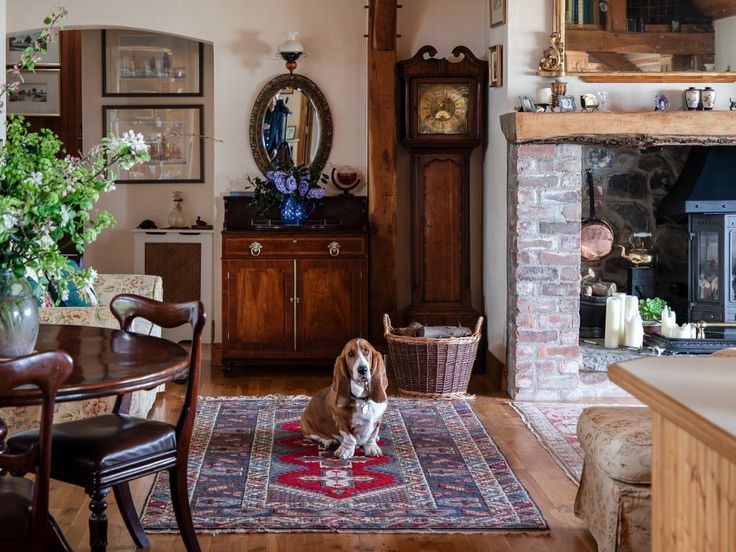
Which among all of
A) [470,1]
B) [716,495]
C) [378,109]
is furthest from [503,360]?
[716,495]

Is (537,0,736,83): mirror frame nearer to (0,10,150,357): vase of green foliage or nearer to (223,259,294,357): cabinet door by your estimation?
(223,259,294,357): cabinet door

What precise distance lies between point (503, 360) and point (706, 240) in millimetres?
1388

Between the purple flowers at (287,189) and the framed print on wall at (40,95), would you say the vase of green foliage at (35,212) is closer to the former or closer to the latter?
the purple flowers at (287,189)

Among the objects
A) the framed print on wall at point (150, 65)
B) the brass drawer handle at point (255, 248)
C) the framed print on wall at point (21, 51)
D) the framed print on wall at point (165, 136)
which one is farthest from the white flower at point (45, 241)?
the framed print on wall at point (21, 51)

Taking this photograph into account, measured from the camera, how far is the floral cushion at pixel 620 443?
3.04 meters

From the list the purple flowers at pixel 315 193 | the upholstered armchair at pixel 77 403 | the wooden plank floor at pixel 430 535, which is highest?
the purple flowers at pixel 315 193

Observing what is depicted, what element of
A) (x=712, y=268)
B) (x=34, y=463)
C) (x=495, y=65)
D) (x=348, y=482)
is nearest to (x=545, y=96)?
(x=495, y=65)

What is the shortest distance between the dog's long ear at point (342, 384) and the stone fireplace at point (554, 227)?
1.67m

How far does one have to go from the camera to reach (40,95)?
8078 mm

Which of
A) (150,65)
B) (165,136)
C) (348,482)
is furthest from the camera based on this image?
(165,136)

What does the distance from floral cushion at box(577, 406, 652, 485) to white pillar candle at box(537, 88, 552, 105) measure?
8.34ft

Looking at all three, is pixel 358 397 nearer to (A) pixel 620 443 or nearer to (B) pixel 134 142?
(A) pixel 620 443

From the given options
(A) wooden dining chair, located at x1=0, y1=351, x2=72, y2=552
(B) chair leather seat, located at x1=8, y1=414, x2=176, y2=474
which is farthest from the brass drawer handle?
(A) wooden dining chair, located at x1=0, y1=351, x2=72, y2=552

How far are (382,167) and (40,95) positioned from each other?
10.6 feet
